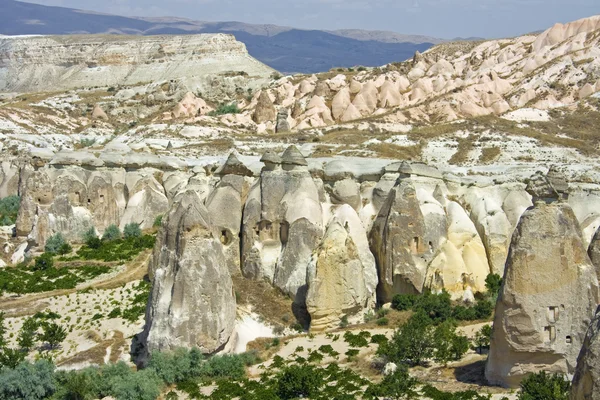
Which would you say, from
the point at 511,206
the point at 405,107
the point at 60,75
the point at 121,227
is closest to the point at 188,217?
the point at 511,206

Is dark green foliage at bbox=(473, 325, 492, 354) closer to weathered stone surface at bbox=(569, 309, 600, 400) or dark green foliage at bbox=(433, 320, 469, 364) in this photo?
dark green foliage at bbox=(433, 320, 469, 364)

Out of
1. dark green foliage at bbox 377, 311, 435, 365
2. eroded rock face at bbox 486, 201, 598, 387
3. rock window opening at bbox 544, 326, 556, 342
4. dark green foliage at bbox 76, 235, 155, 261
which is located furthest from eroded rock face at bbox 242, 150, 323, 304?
rock window opening at bbox 544, 326, 556, 342

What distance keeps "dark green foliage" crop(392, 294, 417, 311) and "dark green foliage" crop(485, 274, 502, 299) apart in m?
2.30

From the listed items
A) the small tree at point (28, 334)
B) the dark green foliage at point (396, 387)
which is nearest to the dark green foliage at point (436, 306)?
the dark green foliage at point (396, 387)

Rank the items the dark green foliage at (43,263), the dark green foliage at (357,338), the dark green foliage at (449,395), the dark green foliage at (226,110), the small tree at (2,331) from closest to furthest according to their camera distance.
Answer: the dark green foliage at (449,395) → the dark green foliage at (357,338) → the small tree at (2,331) → the dark green foliage at (43,263) → the dark green foliage at (226,110)

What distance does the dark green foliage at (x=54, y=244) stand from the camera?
117 ft

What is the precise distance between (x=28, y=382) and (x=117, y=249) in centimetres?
1415

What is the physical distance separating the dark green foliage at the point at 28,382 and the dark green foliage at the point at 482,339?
10.5 metres

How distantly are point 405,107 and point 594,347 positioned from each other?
63.0 metres

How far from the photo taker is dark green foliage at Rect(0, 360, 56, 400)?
20922 millimetres

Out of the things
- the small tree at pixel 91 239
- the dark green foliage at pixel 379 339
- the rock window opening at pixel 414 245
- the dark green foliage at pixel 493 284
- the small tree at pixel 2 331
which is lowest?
the small tree at pixel 2 331

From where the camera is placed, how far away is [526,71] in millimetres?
77688

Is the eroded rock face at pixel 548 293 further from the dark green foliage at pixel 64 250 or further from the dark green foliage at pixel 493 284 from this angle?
the dark green foliage at pixel 64 250

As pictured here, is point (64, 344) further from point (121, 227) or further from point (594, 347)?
point (594, 347)
